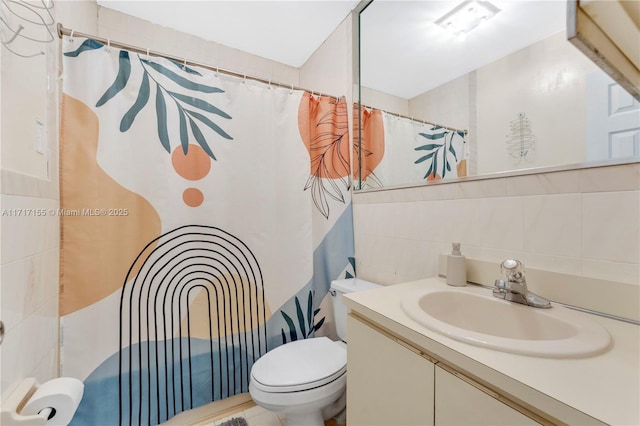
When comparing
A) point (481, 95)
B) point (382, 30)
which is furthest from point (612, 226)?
point (382, 30)

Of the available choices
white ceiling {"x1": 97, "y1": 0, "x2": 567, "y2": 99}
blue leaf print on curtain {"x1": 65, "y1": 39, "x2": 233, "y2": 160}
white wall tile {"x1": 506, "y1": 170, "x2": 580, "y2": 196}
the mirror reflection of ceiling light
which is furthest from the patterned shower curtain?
white wall tile {"x1": 506, "y1": 170, "x2": 580, "y2": 196}

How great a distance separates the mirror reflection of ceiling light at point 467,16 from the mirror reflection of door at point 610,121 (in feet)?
1.58

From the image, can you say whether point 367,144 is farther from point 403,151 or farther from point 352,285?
point 352,285

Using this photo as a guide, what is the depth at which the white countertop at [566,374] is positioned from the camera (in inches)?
15.2

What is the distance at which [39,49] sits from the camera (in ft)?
2.93

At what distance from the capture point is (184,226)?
50.0 inches

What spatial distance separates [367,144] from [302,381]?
1280 mm

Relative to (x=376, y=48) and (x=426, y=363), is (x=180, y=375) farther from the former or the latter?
(x=376, y=48)

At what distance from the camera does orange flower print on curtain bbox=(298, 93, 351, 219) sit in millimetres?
1604

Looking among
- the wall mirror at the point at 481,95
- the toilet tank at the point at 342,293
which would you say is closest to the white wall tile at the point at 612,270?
the wall mirror at the point at 481,95

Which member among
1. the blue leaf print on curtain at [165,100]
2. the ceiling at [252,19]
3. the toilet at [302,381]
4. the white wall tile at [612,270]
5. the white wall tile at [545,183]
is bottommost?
the toilet at [302,381]

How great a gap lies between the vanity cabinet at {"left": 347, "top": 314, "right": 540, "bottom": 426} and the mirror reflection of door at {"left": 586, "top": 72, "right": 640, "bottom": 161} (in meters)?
0.71

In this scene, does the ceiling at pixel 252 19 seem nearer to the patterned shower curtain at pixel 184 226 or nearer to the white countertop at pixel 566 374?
the patterned shower curtain at pixel 184 226

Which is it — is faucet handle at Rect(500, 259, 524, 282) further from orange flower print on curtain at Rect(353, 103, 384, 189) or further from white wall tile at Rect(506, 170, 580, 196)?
orange flower print on curtain at Rect(353, 103, 384, 189)
